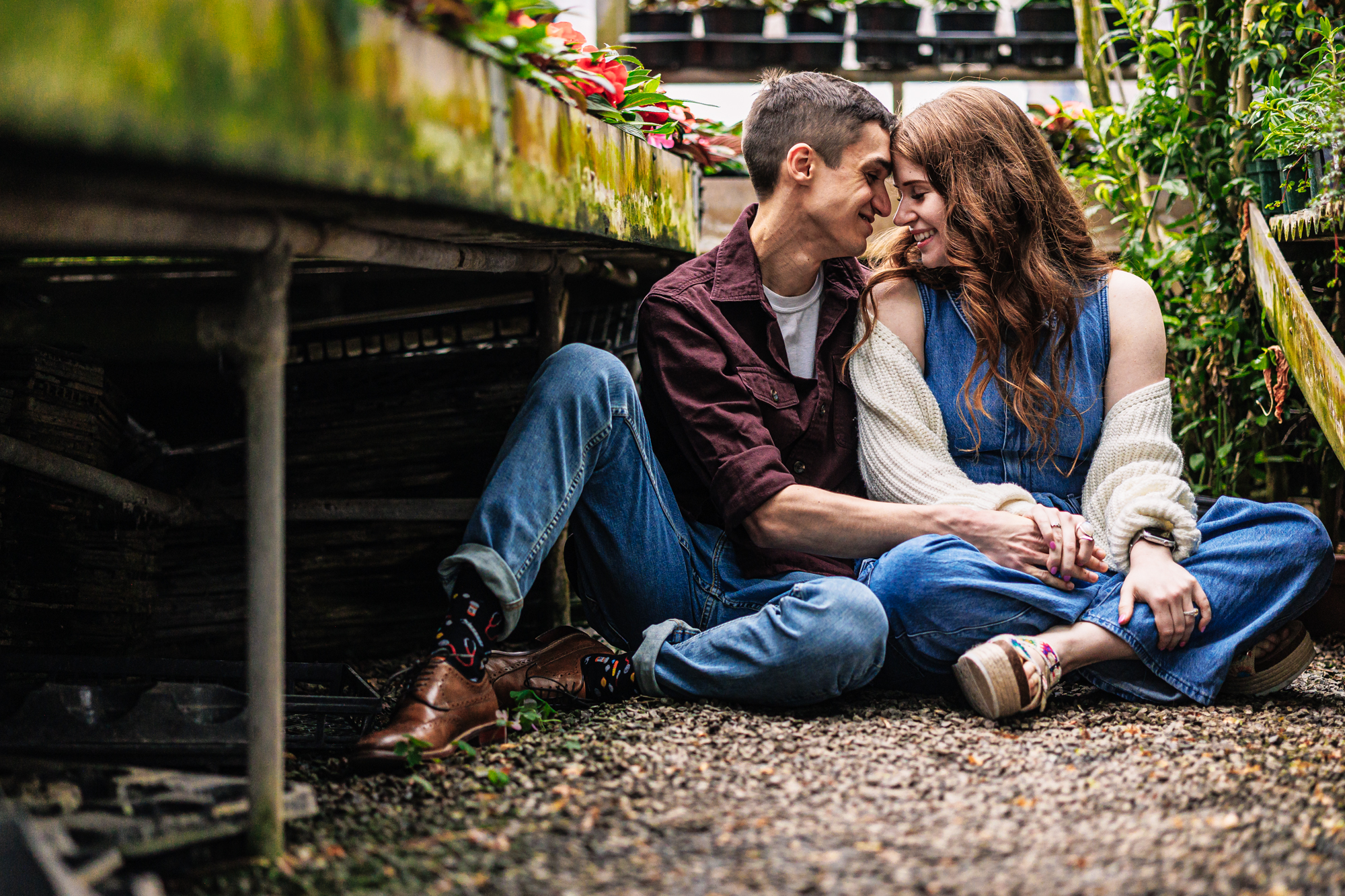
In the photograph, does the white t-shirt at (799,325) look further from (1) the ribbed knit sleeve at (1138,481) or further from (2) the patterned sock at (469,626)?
(2) the patterned sock at (469,626)

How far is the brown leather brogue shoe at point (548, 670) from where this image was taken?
1.72m

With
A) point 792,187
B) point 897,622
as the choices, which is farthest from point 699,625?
point 792,187

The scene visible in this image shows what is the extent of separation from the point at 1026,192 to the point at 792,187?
438 mm

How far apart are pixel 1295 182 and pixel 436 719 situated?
222 centimetres

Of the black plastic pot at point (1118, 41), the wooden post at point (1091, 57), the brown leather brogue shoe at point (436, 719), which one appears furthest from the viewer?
the black plastic pot at point (1118, 41)

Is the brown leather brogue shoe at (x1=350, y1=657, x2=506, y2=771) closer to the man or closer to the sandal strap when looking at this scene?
the man

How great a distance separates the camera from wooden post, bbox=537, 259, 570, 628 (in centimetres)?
231

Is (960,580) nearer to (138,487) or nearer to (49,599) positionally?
(138,487)

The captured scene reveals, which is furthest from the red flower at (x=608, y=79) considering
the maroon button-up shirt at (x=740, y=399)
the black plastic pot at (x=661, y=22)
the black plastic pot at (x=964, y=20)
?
the black plastic pot at (x=964, y=20)

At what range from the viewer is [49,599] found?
207 cm

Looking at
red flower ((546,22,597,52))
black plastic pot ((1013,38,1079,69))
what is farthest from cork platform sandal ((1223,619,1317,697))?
black plastic pot ((1013,38,1079,69))

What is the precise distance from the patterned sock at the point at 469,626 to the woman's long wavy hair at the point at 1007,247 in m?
0.85

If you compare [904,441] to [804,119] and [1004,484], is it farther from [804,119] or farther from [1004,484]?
[804,119]

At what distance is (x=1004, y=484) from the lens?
73.2 inches
